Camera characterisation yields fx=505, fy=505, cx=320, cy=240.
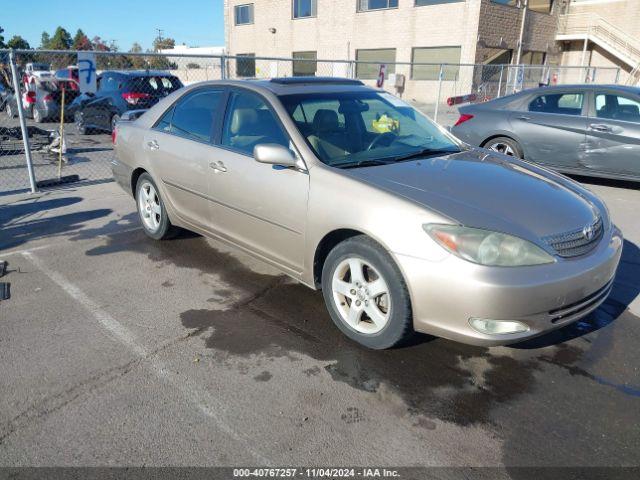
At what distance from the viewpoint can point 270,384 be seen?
2.95 m

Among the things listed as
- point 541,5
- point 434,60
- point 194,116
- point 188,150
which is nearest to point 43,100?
point 194,116

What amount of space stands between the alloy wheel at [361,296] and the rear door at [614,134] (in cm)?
554

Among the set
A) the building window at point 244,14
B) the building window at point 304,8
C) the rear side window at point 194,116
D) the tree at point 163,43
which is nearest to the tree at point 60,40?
the tree at point 163,43

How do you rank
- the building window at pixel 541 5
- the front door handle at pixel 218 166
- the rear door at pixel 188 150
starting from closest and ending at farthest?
1. the front door handle at pixel 218 166
2. the rear door at pixel 188 150
3. the building window at pixel 541 5

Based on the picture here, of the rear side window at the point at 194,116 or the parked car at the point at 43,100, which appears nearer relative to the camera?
the rear side window at the point at 194,116

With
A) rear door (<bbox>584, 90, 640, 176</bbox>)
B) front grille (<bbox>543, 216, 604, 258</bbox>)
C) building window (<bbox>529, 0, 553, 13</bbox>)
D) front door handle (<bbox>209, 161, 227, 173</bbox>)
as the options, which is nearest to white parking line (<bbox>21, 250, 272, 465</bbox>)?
front door handle (<bbox>209, 161, 227, 173</bbox>)

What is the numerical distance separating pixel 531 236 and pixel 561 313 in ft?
1.59

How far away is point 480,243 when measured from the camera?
2.75 metres

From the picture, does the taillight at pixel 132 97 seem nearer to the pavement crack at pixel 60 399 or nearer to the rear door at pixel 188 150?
the rear door at pixel 188 150

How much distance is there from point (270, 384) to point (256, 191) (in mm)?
1495

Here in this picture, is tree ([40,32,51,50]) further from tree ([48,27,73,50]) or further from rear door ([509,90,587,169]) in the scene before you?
rear door ([509,90,587,169])

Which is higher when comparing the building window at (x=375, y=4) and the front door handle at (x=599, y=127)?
the building window at (x=375, y=4)

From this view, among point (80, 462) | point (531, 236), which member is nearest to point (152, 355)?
point (80, 462)

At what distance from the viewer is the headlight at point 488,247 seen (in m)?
2.74
